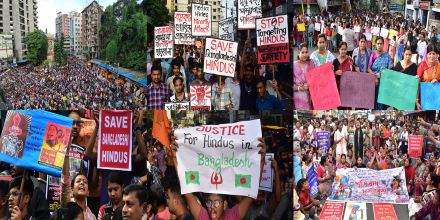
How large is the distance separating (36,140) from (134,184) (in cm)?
162

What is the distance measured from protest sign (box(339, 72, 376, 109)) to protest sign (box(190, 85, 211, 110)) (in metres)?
1.77

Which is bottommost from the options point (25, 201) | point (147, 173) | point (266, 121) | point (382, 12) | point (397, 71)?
point (25, 201)

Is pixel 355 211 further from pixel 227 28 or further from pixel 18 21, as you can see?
pixel 18 21

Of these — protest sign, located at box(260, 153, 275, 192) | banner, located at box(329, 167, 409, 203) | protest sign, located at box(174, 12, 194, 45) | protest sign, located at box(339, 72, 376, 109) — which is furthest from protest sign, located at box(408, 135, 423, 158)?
protest sign, located at box(174, 12, 194, 45)

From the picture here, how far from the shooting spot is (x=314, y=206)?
6.80 metres

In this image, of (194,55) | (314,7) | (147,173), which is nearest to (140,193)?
(147,173)

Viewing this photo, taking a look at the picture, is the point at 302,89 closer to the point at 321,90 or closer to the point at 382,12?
the point at 321,90

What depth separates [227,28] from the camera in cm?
745

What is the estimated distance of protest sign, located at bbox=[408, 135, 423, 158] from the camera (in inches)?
256

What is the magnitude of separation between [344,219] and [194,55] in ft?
9.46

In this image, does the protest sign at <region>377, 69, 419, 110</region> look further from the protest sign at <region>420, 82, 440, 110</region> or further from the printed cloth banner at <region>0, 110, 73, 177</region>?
the printed cloth banner at <region>0, 110, 73, 177</region>

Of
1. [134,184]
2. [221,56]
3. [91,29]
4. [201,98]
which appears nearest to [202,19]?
[221,56]

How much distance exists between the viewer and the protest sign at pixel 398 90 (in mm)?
6773

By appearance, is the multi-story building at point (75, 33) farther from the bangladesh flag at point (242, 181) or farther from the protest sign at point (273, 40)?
the bangladesh flag at point (242, 181)
